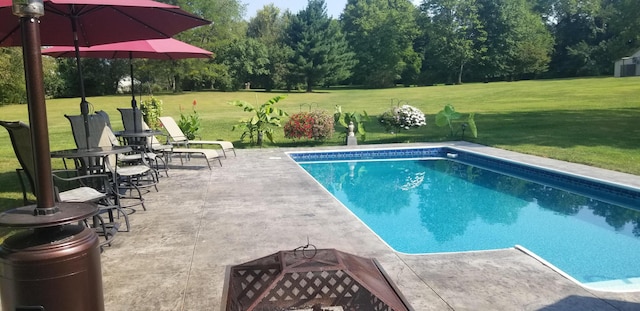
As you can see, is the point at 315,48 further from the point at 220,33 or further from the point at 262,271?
the point at 262,271

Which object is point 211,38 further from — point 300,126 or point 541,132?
point 541,132

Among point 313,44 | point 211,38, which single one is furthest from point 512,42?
point 211,38

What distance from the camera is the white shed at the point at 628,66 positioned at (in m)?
42.7

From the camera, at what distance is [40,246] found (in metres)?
1.91

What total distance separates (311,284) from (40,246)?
3.88ft

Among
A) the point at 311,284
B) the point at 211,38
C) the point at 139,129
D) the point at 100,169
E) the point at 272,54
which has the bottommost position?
the point at 311,284

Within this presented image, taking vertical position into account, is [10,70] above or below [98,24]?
above

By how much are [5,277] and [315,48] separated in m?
43.9

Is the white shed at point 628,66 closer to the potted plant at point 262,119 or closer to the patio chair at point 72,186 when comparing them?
the potted plant at point 262,119

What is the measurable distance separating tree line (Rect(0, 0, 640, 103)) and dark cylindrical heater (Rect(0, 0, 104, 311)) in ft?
132

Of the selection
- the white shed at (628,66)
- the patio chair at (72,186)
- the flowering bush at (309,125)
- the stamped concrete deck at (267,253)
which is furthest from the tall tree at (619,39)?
the patio chair at (72,186)

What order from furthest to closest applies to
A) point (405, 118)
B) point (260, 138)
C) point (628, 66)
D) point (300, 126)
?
point (628, 66) < point (405, 118) < point (260, 138) < point (300, 126)

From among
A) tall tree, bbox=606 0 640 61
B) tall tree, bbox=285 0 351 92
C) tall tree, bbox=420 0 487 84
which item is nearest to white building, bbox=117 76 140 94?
tall tree, bbox=285 0 351 92

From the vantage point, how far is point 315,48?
146ft
